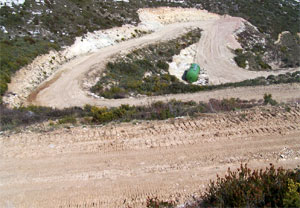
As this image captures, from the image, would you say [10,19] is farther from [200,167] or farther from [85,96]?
[200,167]

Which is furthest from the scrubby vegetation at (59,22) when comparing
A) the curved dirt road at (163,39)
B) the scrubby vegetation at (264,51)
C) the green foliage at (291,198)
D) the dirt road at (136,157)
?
the green foliage at (291,198)

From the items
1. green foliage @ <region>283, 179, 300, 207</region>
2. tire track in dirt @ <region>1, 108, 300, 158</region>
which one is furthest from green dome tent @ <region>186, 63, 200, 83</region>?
green foliage @ <region>283, 179, 300, 207</region>

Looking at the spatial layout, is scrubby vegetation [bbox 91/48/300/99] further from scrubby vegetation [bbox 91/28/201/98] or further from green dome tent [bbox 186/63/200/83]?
green dome tent [bbox 186/63/200/83]

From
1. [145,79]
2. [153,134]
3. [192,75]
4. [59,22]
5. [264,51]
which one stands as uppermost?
[59,22]

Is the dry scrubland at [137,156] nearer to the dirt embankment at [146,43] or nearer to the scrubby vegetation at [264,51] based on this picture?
the dirt embankment at [146,43]

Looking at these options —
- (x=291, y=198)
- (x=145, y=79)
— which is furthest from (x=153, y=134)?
(x=145, y=79)

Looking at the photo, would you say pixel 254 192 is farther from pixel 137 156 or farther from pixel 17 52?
pixel 17 52
